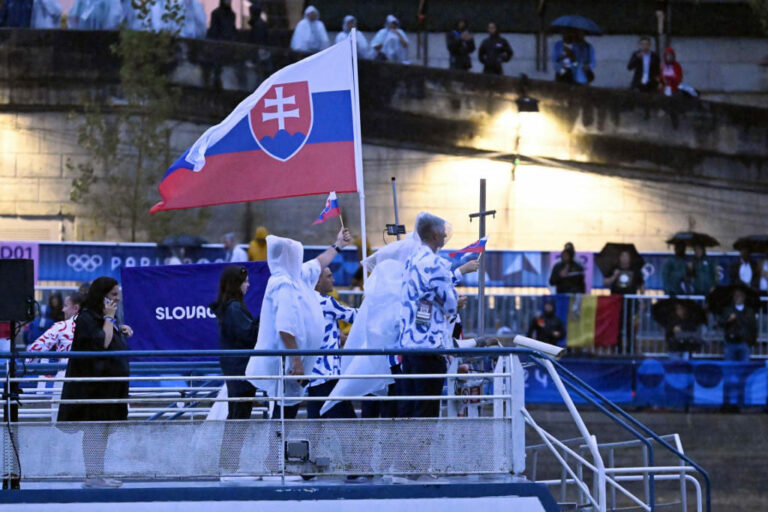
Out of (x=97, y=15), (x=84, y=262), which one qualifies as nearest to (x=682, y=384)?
(x=84, y=262)

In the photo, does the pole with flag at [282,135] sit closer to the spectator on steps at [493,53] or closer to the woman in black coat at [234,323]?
the woman in black coat at [234,323]

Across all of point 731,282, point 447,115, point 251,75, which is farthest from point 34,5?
point 731,282

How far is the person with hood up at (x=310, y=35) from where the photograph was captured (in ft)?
88.3

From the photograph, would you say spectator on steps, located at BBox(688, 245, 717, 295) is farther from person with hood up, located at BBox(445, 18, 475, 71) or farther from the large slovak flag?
the large slovak flag

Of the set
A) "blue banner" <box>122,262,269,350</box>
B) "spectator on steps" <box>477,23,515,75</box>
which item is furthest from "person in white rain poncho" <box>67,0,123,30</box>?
"blue banner" <box>122,262,269,350</box>

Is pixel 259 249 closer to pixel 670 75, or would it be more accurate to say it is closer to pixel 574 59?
pixel 574 59

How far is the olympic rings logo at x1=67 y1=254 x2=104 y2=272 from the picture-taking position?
22.6 meters

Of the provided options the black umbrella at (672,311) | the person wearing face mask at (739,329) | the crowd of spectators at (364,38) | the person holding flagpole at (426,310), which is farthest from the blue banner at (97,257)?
the person holding flagpole at (426,310)

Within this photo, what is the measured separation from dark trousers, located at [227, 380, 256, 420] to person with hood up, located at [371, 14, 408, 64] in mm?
17973

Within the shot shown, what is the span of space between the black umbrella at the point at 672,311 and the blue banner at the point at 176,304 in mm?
9017

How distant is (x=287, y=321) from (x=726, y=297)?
12.7 m

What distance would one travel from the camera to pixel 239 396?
9.73 meters

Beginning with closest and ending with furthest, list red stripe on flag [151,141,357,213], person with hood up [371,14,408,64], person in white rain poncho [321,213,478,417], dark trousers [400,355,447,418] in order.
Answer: dark trousers [400,355,447,418], person in white rain poncho [321,213,478,417], red stripe on flag [151,141,357,213], person with hood up [371,14,408,64]

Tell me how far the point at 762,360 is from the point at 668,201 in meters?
7.78
